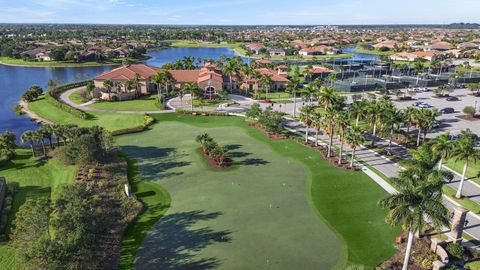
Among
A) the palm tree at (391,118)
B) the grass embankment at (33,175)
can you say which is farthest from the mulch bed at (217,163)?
the palm tree at (391,118)

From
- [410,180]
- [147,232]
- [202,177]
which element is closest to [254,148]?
Result: [202,177]

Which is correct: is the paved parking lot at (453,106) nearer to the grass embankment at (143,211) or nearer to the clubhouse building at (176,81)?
the clubhouse building at (176,81)

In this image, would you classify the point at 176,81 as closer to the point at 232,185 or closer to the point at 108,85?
the point at 108,85

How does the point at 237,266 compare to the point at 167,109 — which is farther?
the point at 167,109

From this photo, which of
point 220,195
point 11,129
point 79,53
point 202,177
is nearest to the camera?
point 220,195

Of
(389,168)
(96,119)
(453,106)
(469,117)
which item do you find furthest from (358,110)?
(96,119)

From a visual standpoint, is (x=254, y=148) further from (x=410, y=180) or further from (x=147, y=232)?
(x=410, y=180)
